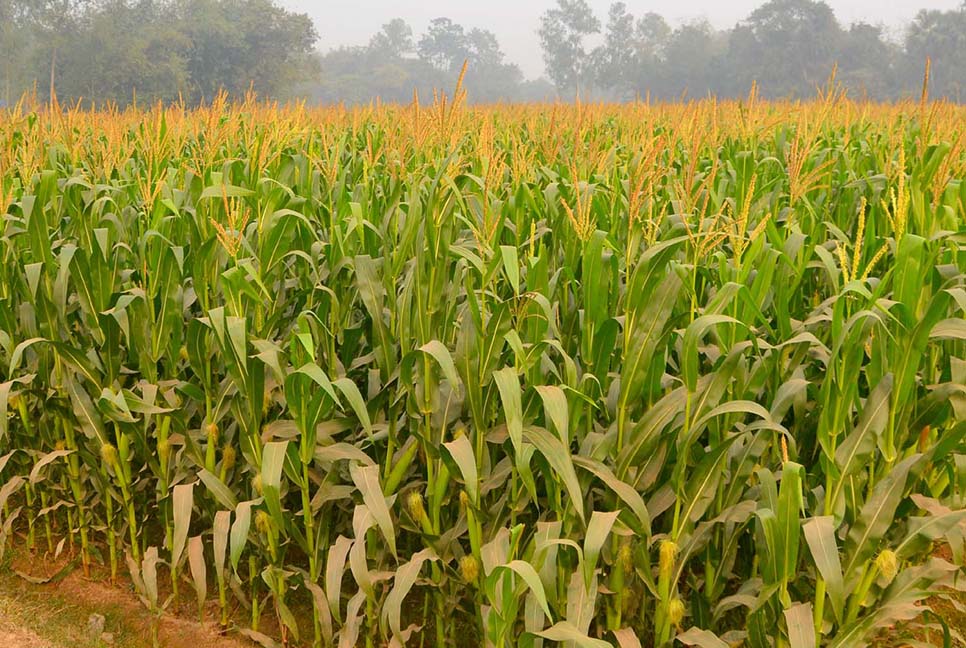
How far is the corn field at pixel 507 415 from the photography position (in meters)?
2.50

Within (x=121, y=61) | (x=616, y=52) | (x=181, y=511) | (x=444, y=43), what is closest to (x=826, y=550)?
(x=181, y=511)

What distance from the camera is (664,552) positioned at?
2545 mm

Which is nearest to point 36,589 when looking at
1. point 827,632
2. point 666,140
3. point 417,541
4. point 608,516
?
point 417,541

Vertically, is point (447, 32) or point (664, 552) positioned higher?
Answer: point (447, 32)

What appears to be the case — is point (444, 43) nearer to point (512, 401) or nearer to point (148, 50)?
point (148, 50)

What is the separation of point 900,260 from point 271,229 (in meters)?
2.20

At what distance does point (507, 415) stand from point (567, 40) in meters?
89.1

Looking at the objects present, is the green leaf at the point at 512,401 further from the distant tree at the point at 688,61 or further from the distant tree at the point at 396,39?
the distant tree at the point at 396,39

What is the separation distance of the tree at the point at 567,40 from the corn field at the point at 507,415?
80.8 metres

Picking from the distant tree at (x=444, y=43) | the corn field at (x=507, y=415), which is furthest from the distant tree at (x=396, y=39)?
the corn field at (x=507, y=415)

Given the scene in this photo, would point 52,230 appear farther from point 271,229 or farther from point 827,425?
point 827,425

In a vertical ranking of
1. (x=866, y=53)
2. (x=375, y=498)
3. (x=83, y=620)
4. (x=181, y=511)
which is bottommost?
(x=83, y=620)

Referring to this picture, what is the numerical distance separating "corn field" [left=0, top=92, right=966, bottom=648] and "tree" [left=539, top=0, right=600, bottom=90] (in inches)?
3182

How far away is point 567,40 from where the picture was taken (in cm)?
8619
